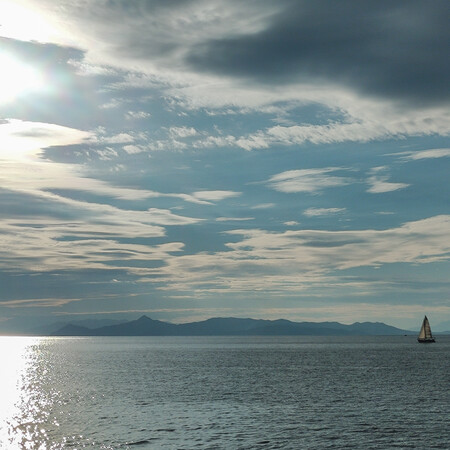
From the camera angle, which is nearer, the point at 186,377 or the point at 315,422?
the point at 315,422

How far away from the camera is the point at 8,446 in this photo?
58188 mm

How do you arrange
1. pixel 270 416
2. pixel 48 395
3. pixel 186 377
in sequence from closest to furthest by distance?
1. pixel 270 416
2. pixel 48 395
3. pixel 186 377

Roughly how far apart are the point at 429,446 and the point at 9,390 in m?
86.4

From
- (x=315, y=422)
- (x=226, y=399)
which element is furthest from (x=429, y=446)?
(x=226, y=399)

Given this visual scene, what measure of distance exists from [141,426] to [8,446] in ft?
52.3

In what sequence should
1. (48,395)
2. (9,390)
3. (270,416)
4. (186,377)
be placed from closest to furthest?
1. (270,416)
2. (48,395)
3. (9,390)
4. (186,377)

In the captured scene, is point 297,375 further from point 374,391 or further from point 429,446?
point 429,446

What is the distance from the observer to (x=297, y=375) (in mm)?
140625

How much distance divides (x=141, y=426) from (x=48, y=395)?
132ft

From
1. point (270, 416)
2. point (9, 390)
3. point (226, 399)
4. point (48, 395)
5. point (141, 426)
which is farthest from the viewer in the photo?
point (9, 390)

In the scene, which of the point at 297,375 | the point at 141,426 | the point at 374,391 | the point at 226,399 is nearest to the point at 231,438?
the point at 141,426

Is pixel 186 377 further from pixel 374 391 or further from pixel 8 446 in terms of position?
pixel 8 446

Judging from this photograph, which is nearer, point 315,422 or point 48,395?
point 315,422

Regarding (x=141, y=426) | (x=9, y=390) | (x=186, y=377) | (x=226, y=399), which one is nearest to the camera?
(x=141, y=426)
